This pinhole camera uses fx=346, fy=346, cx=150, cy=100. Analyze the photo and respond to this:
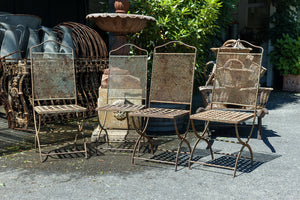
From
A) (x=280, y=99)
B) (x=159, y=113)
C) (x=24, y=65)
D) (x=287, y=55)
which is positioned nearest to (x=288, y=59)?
(x=287, y=55)

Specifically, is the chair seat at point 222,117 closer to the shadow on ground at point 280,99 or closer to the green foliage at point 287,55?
the shadow on ground at point 280,99

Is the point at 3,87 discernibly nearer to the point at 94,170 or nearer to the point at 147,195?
the point at 94,170

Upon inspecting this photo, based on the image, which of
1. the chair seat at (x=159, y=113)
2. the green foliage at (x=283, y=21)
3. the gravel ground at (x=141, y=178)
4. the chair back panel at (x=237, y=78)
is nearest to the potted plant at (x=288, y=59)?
the green foliage at (x=283, y=21)

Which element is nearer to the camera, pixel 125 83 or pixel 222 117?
pixel 222 117

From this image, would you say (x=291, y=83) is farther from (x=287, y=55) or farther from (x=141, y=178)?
(x=141, y=178)

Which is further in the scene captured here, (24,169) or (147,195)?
(24,169)

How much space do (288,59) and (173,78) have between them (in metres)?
6.84

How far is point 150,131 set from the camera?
520cm

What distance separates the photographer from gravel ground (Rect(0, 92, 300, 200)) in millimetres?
2906

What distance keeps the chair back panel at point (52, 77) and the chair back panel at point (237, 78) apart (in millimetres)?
1830

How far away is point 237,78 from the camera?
13.5ft

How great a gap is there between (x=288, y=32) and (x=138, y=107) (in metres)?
7.73

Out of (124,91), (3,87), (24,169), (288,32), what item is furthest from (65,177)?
(288,32)

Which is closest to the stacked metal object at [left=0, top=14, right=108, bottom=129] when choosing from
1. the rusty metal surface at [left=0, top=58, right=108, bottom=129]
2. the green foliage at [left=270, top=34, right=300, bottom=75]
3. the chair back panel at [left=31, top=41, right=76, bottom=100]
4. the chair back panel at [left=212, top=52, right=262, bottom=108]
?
the rusty metal surface at [left=0, top=58, right=108, bottom=129]
